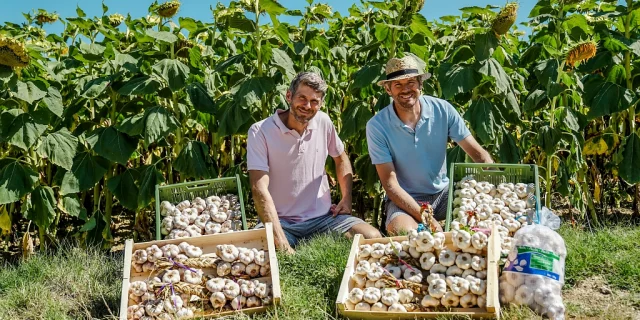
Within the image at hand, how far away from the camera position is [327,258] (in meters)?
3.67

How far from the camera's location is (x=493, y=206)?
362 centimetres

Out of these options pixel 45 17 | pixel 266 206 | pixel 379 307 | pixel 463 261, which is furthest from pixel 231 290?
pixel 45 17

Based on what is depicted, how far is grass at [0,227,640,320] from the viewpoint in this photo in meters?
3.21

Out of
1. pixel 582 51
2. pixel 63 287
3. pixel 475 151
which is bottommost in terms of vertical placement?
pixel 63 287

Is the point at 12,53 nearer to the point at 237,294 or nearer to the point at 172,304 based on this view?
the point at 172,304

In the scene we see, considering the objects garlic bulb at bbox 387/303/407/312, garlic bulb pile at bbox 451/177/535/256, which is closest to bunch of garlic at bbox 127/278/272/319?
garlic bulb at bbox 387/303/407/312

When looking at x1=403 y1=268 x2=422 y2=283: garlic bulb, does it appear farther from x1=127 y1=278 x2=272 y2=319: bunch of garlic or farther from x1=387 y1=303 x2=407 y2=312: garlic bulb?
x1=127 y1=278 x2=272 y2=319: bunch of garlic

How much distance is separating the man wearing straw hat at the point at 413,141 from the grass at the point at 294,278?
59cm

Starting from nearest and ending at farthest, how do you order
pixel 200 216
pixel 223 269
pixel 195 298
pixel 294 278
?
pixel 195 298 < pixel 223 269 < pixel 294 278 < pixel 200 216

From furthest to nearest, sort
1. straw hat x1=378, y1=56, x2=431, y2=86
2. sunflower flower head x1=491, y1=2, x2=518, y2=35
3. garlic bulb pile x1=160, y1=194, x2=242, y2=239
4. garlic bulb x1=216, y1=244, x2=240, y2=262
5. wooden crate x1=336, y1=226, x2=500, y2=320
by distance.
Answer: sunflower flower head x1=491, y1=2, x2=518, y2=35, straw hat x1=378, y1=56, x2=431, y2=86, garlic bulb pile x1=160, y1=194, x2=242, y2=239, garlic bulb x1=216, y1=244, x2=240, y2=262, wooden crate x1=336, y1=226, x2=500, y2=320

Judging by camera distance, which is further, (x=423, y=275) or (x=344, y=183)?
(x=344, y=183)

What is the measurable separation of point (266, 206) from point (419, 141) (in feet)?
3.56

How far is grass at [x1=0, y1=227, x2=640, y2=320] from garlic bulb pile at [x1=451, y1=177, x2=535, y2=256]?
0.33 m

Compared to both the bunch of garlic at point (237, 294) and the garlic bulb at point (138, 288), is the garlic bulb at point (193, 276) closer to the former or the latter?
the bunch of garlic at point (237, 294)
